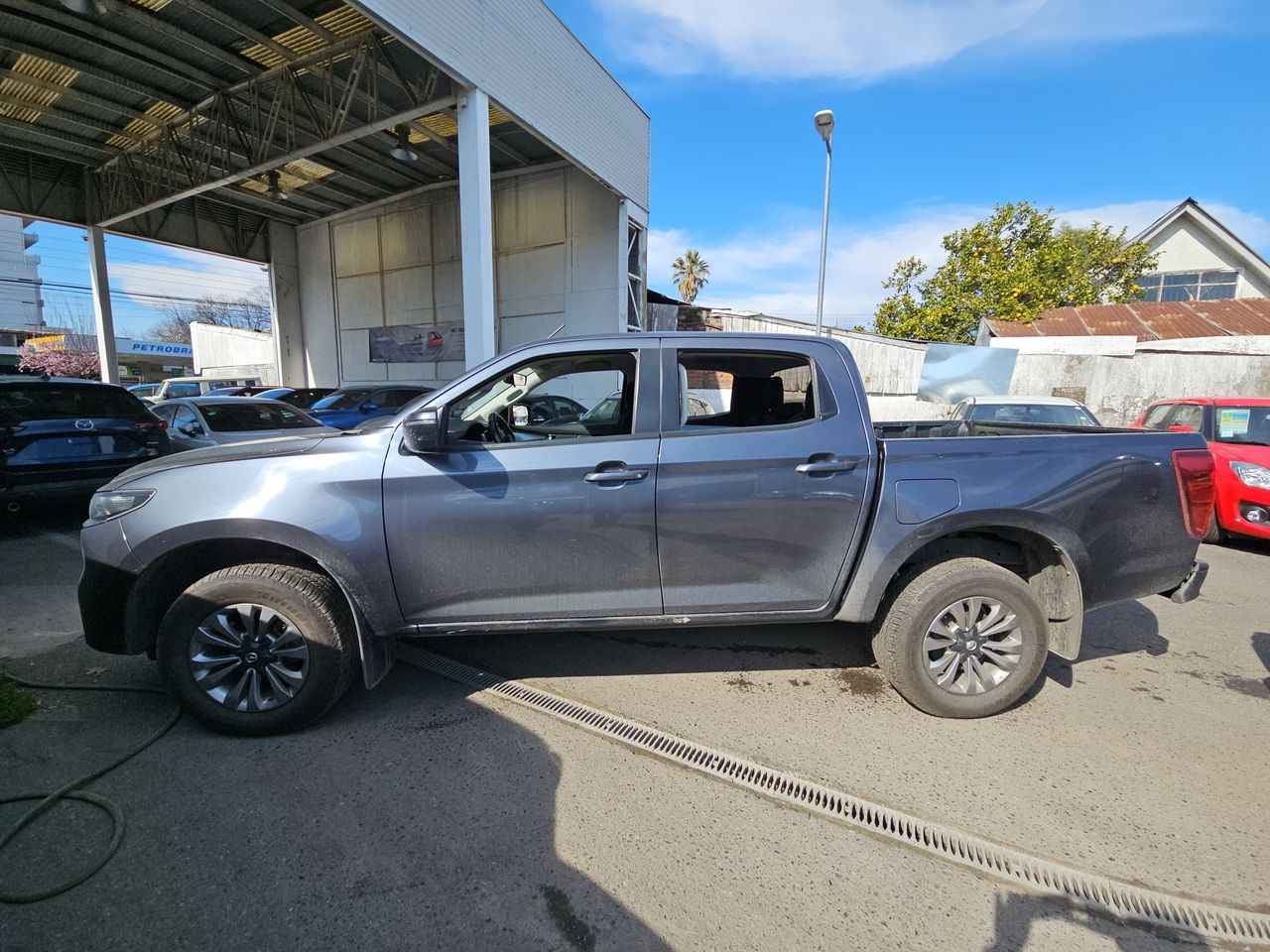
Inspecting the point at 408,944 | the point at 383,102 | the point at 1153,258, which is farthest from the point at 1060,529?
the point at 1153,258

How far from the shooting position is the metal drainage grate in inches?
73.0

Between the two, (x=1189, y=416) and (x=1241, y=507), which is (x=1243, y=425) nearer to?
(x=1189, y=416)

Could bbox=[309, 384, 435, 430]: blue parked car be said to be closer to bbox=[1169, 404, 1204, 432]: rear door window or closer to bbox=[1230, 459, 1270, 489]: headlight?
bbox=[1169, 404, 1204, 432]: rear door window

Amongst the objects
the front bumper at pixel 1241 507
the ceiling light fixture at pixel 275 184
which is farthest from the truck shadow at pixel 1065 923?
the ceiling light fixture at pixel 275 184

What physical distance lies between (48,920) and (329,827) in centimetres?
78

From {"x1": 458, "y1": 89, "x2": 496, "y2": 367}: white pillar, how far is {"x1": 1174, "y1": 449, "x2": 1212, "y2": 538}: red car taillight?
9.54 meters

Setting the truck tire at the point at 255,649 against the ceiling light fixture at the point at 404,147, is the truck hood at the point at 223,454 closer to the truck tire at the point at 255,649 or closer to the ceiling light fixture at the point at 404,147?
the truck tire at the point at 255,649

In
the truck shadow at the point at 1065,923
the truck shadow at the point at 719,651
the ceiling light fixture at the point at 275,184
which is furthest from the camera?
the ceiling light fixture at the point at 275,184

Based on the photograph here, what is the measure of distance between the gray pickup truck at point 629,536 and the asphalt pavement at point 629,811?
1.23ft

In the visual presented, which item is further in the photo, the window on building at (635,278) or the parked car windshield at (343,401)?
the window on building at (635,278)

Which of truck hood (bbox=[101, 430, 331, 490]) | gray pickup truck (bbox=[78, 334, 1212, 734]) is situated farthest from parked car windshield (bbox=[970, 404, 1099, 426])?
truck hood (bbox=[101, 430, 331, 490])

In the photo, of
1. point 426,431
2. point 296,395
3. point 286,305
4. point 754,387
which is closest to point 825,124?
point 754,387

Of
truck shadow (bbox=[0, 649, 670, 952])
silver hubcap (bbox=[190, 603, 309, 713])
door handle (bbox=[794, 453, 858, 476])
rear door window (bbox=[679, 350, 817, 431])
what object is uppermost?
rear door window (bbox=[679, 350, 817, 431])

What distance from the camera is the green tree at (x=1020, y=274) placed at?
20688 millimetres
